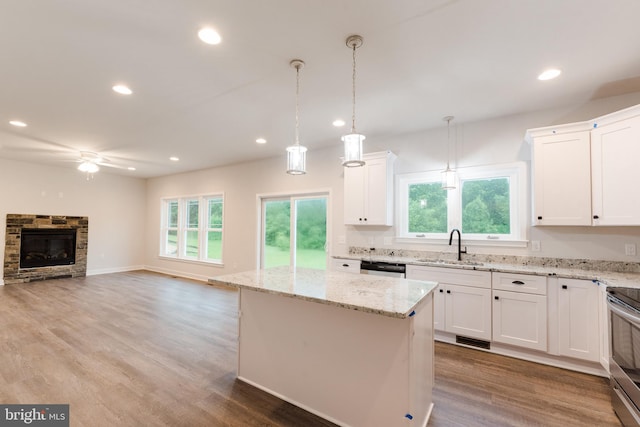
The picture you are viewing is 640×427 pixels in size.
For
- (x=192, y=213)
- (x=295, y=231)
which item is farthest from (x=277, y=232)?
(x=192, y=213)

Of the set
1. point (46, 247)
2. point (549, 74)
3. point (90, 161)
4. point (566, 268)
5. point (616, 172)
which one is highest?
point (549, 74)

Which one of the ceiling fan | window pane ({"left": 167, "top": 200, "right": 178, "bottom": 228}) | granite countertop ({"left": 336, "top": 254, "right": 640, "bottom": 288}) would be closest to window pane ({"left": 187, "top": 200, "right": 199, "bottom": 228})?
window pane ({"left": 167, "top": 200, "right": 178, "bottom": 228})

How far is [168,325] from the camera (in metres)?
3.66

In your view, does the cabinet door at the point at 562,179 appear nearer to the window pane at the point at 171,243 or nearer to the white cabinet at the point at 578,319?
the white cabinet at the point at 578,319

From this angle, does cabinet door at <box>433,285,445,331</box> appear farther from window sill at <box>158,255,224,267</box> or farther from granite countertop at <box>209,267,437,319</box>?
window sill at <box>158,255,224,267</box>

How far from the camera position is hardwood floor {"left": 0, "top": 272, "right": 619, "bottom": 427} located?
1990 mm

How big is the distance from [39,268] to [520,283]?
9.03 m

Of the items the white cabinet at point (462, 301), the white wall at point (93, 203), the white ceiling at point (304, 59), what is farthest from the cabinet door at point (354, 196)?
the white wall at point (93, 203)

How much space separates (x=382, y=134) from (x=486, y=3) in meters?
2.48

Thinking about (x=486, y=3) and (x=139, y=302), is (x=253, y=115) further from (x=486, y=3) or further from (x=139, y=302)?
(x=139, y=302)

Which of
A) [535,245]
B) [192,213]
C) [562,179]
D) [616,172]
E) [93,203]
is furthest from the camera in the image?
[192,213]

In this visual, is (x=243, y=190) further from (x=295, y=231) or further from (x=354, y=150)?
(x=354, y=150)

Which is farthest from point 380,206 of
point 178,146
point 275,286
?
point 178,146

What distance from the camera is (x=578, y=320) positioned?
260 cm
